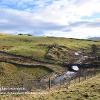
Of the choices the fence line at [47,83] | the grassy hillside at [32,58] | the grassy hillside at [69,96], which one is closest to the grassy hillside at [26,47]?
the grassy hillside at [32,58]

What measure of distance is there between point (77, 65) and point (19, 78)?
30402 mm

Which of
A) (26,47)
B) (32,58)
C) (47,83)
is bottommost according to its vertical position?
(47,83)

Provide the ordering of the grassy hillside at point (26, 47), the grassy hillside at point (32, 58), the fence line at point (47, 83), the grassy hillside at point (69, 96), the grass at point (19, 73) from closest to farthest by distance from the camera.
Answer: the grassy hillside at point (69, 96) < the fence line at point (47, 83) < the grass at point (19, 73) < the grassy hillside at point (32, 58) < the grassy hillside at point (26, 47)

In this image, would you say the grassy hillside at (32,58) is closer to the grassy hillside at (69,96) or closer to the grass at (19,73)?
the grass at (19,73)

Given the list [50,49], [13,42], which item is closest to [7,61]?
[50,49]

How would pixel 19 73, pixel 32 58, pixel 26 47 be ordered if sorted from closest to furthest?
1. pixel 19 73
2. pixel 32 58
3. pixel 26 47

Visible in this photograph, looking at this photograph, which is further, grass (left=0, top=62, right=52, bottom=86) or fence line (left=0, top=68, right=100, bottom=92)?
grass (left=0, top=62, right=52, bottom=86)

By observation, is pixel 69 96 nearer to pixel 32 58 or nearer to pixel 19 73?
pixel 19 73

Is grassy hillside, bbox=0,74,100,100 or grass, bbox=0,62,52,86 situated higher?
grassy hillside, bbox=0,74,100,100

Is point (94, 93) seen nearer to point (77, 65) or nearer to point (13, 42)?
point (77, 65)

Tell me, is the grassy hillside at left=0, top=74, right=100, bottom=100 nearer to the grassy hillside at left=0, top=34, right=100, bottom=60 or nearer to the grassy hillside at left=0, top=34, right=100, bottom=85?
the grassy hillside at left=0, top=34, right=100, bottom=85

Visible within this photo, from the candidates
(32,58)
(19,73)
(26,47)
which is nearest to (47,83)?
(19,73)

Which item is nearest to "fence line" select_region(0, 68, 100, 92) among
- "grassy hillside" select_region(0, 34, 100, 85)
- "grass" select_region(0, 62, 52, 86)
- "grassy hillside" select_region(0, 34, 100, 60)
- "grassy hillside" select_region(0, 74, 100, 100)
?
"grass" select_region(0, 62, 52, 86)

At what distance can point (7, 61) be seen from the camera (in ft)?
373
